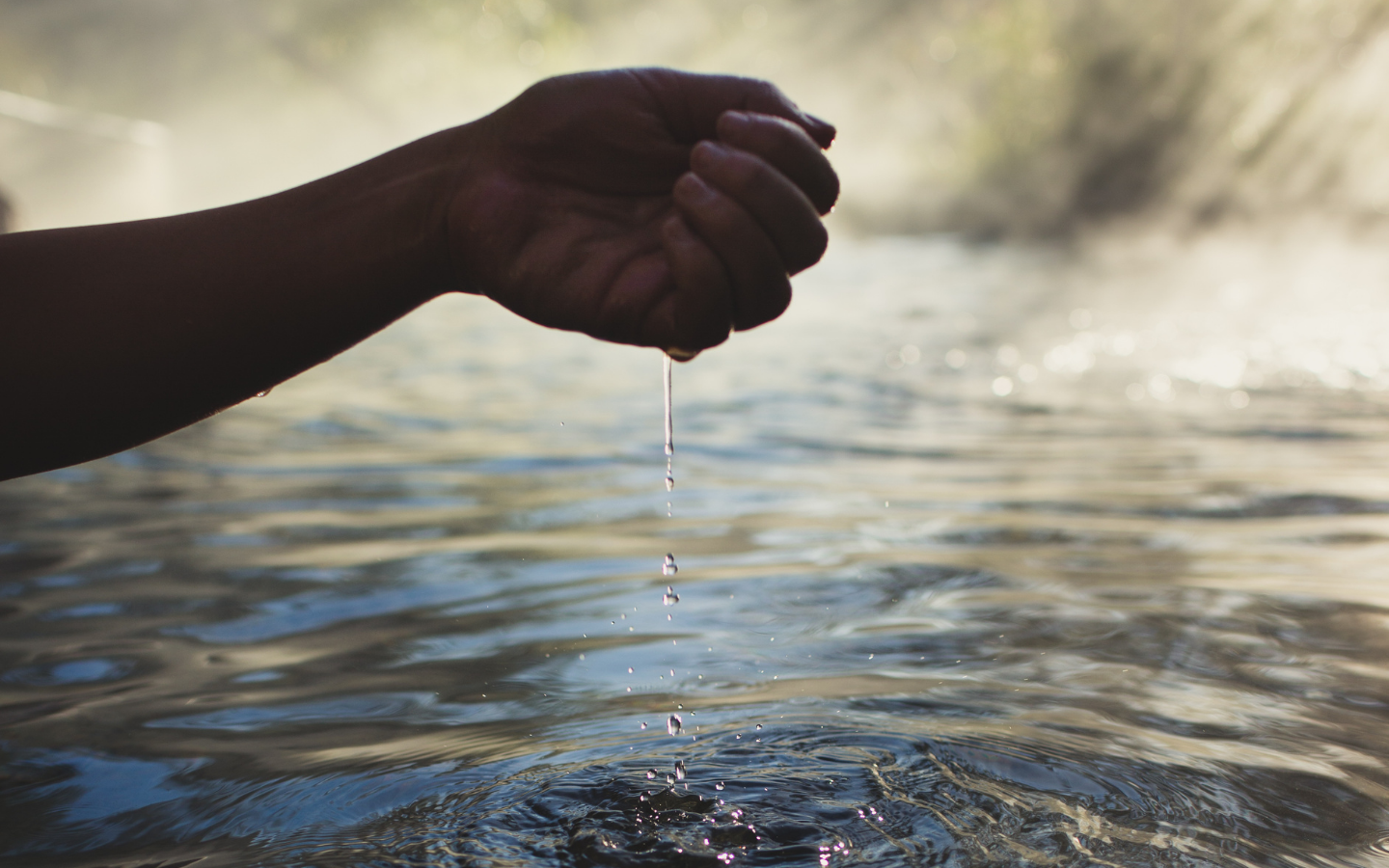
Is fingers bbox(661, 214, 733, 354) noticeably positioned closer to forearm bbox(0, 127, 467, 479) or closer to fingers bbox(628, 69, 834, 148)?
fingers bbox(628, 69, 834, 148)

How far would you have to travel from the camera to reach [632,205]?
5.37 feet

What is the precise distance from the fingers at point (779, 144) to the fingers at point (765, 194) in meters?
0.02

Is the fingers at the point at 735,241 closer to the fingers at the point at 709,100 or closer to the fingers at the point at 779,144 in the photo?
the fingers at the point at 779,144

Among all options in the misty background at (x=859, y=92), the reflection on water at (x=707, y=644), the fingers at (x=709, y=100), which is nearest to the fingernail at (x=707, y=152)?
the fingers at (x=709, y=100)

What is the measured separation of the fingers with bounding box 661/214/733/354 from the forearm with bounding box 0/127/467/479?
354 mm

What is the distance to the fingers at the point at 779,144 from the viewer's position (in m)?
1.45

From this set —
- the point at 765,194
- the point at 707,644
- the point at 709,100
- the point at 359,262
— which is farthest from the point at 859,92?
the point at 765,194

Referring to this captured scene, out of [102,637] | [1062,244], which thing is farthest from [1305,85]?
[102,637]

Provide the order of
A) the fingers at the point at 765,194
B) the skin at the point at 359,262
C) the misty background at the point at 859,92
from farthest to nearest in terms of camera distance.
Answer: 1. the misty background at the point at 859,92
2. the skin at the point at 359,262
3. the fingers at the point at 765,194

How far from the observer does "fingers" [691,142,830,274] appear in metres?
1.42

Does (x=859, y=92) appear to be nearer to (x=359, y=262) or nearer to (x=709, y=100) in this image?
(x=709, y=100)

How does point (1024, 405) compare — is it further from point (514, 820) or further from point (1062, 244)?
point (1062, 244)

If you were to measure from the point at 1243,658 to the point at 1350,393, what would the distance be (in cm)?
467

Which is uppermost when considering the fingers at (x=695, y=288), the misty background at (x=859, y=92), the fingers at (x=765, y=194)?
the misty background at (x=859, y=92)
